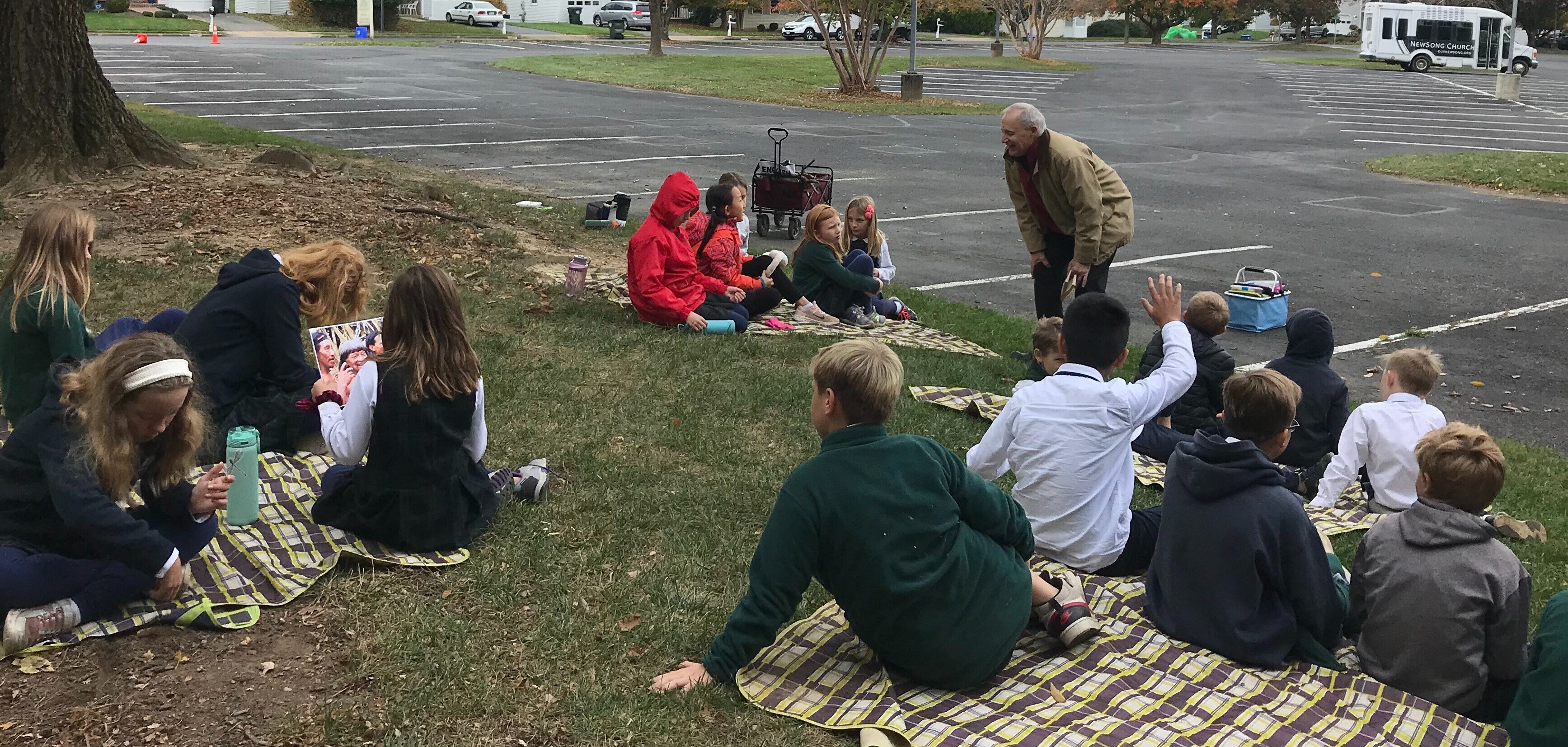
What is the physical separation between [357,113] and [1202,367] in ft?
68.6

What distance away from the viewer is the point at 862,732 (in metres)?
4.00

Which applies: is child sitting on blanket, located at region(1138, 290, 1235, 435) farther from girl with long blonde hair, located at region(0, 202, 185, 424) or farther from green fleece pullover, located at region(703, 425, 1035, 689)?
girl with long blonde hair, located at region(0, 202, 185, 424)

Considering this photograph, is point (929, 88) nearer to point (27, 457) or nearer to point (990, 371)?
point (990, 371)

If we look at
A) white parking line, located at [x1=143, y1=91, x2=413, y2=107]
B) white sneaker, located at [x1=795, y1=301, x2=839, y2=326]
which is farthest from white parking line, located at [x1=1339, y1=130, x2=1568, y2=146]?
white sneaker, located at [x1=795, y1=301, x2=839, y2=326]

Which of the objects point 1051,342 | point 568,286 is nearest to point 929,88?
point 568,286

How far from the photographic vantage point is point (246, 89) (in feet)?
92.7

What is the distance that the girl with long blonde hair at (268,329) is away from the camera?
5.95m

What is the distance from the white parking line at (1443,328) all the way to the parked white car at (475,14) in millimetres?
59227

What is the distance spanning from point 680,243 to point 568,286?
A: 124cm

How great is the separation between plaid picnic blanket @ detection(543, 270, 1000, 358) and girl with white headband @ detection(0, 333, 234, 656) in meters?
5.22

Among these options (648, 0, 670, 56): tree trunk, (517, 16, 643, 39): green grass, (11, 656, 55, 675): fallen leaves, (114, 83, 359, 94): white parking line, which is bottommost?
(11, 656, 55, 675): fallen leaves

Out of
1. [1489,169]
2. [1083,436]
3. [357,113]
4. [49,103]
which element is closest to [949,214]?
[49,103]

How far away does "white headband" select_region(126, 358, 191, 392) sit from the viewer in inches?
160

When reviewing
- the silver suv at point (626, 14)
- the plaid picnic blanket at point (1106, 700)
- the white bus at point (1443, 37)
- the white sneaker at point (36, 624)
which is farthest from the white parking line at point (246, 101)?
the white bus at point (1443, 37)
